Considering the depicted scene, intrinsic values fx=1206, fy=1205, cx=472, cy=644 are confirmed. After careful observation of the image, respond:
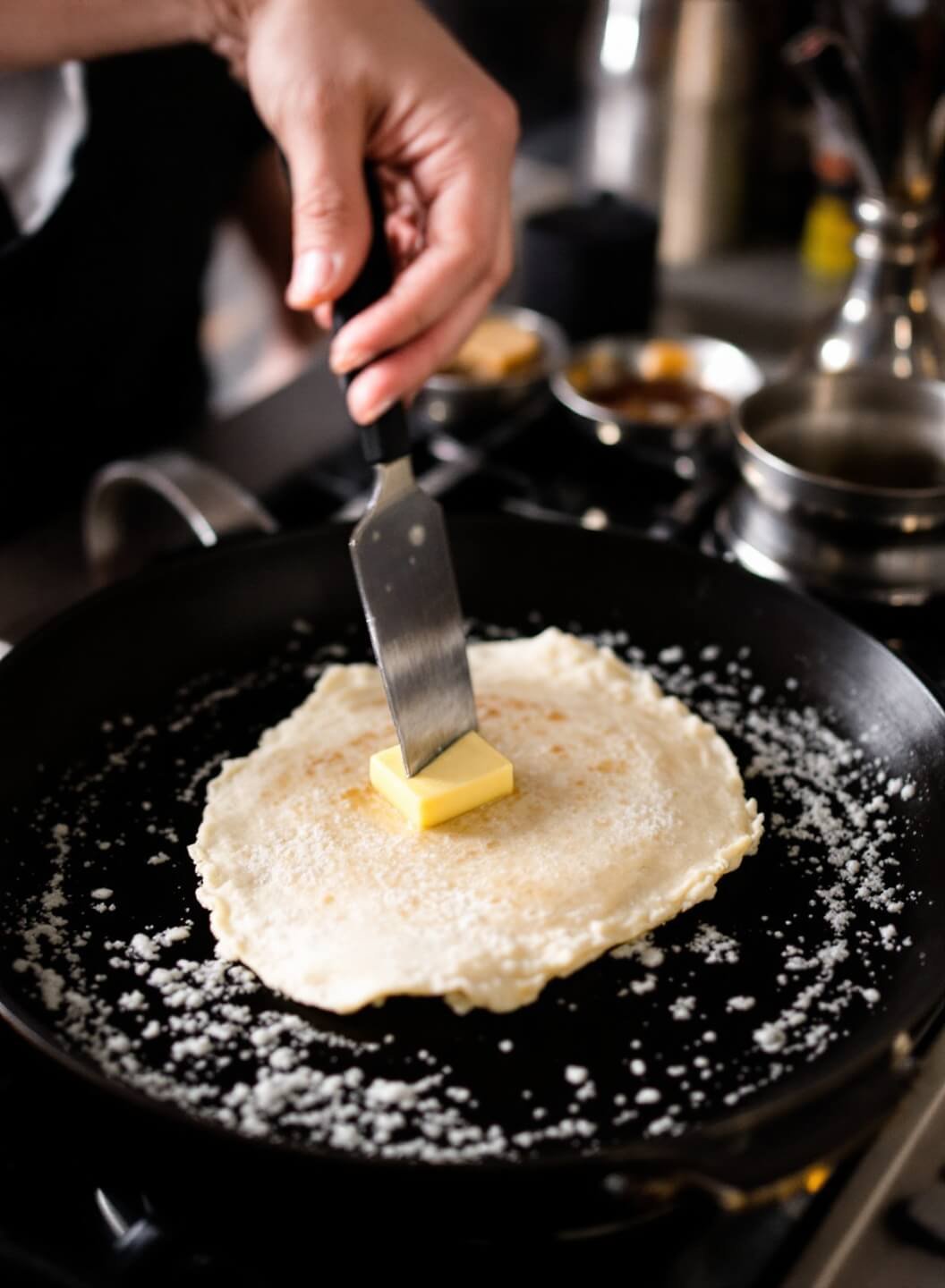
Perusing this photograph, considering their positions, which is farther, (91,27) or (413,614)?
(91,27)

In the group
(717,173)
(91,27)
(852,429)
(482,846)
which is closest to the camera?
(482,846)

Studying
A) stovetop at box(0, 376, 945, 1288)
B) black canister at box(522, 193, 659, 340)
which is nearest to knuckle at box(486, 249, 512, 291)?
black canister at box(522, 193, 659, 340)

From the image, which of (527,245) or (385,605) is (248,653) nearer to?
(385,605)

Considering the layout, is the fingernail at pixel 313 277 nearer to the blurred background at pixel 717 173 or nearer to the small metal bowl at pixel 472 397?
the small metal bowl at pixel 472 397

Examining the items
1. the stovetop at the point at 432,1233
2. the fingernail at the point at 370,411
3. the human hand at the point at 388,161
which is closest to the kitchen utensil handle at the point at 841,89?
the human hand at the point at 388,161

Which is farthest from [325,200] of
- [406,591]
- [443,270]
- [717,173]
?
[717,173]

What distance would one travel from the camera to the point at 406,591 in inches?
41.8

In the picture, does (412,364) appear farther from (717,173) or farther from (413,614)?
(717,173)

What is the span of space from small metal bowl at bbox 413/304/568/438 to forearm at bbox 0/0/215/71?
56 cm

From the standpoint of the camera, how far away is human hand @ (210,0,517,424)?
1063 mm

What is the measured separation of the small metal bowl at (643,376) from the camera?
161cm

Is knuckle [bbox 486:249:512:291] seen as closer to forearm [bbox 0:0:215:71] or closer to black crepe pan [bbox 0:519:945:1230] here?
black crepe pan [bbox 0:519:945:1230]

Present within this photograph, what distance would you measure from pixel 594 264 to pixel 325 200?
854 mm

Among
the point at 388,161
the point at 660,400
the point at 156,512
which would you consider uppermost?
the point at 388,161
